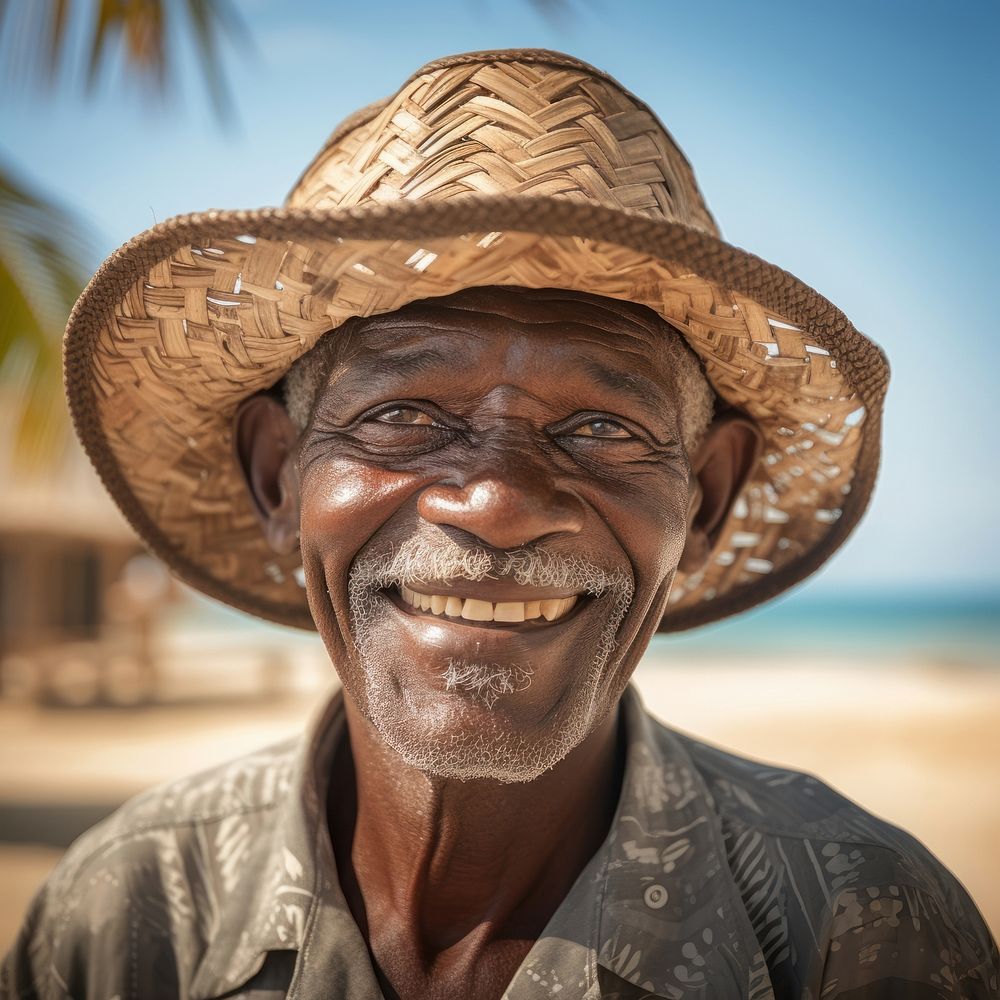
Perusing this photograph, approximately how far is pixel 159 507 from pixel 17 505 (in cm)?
1296

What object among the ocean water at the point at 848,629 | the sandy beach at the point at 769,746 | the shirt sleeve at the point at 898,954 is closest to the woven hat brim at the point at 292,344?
the shirt sleeve at the point at 898,954

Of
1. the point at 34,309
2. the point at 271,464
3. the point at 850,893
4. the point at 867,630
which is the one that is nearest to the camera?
the point at 850,893

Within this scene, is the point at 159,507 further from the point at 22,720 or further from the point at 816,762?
the point at 22,720

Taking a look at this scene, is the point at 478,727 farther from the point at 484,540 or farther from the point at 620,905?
the point at 620,905

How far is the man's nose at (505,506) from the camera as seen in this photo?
170 centimetres

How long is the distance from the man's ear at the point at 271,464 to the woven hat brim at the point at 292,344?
5cm

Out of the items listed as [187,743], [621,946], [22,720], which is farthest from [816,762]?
[621,946]

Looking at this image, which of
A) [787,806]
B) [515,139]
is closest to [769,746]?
[787,806]

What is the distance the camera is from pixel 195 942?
2.00 metres

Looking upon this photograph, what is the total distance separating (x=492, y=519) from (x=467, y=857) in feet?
2.55

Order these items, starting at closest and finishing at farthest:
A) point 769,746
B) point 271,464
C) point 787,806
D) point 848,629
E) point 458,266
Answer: point 458,266
point 787,806
point 271,464
point 769,746
point 848,629

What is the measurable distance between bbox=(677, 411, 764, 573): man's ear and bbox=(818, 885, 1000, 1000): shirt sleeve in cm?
78

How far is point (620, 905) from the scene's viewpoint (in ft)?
6.02

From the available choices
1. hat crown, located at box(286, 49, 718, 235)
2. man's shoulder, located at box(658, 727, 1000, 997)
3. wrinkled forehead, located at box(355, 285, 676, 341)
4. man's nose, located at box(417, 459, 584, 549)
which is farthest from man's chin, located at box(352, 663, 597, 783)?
hat crown, located at box(286, 49, 718, 235)
